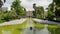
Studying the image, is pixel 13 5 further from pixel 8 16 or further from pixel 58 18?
pixel 58 18

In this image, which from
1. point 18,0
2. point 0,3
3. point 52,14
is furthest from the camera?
point 18,0

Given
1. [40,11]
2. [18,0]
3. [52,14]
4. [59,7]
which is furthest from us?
[40,11]

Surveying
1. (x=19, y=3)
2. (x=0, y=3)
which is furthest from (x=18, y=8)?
(x=0, y=3)

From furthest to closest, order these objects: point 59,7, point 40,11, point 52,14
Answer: point 40,11, point 52,14, point 59,7

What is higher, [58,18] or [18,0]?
[18,0]

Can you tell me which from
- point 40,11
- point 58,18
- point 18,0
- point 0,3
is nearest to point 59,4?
point 58,18

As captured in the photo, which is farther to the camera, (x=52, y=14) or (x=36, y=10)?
(x=36, y=10)

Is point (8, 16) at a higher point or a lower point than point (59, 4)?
lower

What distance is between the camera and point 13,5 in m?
78.6

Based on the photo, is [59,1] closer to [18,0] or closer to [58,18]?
[58,18]

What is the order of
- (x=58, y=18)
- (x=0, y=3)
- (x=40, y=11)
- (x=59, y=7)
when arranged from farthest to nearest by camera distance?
(x=40, y=11) < (x=0, y=3) < (x=58, y=18) < (x=59, y=7)

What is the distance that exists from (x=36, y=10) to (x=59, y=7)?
6044 cm

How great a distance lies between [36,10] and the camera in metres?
104

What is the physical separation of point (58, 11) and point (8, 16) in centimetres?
1608
